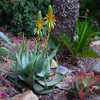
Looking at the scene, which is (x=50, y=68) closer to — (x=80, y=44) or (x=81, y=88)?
(x=81, y=88)

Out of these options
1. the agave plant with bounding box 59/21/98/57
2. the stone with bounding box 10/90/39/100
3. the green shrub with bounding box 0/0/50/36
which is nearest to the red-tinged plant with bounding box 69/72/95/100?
the stone with bounding box 10/90/39/100

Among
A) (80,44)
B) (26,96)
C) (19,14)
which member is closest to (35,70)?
(26,96)

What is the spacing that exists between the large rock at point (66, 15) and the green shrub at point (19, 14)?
129cm

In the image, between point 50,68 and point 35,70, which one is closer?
point 35,70

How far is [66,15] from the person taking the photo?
6.89m

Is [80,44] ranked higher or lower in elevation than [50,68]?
higher

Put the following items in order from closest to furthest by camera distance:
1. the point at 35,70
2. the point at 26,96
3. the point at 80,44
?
the point at 26,96 → the point at 35,70 → the point at 80,44

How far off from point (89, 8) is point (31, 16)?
301 centimetres

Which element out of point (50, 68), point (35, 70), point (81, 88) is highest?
point (35, 70)

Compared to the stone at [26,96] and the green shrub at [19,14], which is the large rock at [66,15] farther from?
the stone at [26,96]

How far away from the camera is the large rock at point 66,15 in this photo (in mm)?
6848

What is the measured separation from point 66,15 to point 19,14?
4.89ft

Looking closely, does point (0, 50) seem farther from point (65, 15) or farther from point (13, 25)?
point (13, 25)

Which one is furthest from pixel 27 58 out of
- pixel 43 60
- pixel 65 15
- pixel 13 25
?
pixel 13 25
